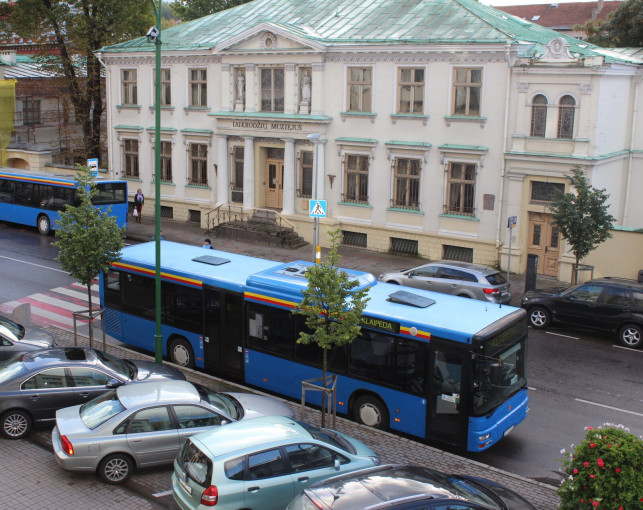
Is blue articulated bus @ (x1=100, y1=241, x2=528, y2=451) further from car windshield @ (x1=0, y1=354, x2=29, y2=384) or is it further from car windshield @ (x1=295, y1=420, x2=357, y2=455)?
A: car windshield @ (x1=0, y1=354, x2=29, y2=384)

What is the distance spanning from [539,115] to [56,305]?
17.9 meters

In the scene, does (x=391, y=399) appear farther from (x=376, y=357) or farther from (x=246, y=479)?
(x=246, y=479)

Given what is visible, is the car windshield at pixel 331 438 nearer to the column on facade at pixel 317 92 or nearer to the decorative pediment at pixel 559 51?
the decorative pediment at pixel 559 51

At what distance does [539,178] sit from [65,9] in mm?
27753

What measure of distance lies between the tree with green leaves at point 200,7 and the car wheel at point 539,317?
1600 inches

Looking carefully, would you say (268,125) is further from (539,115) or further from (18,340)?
(18,340)

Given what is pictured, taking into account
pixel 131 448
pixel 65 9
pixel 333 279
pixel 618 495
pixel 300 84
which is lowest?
pixel 131 448

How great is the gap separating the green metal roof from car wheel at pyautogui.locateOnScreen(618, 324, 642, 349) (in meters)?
10.8

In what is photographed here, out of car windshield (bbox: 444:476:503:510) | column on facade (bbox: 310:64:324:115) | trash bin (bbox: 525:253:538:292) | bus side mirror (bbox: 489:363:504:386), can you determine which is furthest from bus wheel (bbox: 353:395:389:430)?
column on facade (bbox: 310:64:324:115)

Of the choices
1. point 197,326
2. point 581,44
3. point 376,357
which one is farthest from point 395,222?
point 376,357

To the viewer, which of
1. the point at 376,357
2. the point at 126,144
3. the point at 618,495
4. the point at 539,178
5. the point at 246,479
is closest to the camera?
the point at 618,495

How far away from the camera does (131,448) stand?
12.1 m

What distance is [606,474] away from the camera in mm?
8227

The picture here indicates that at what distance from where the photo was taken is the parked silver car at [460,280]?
75.7 feet
